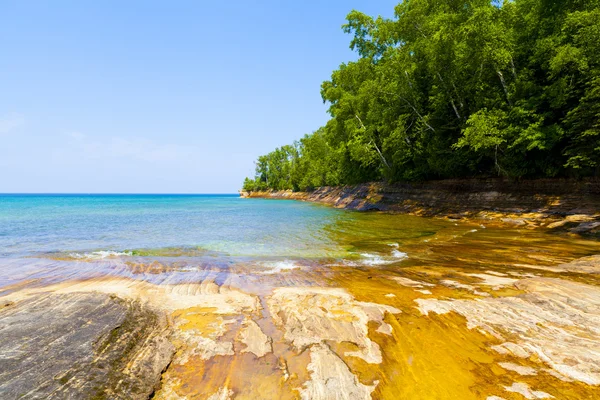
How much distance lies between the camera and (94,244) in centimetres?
1532

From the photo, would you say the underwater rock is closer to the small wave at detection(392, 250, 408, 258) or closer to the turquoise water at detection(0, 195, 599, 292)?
the turquoise water at detection(0, 195, 599, 292)

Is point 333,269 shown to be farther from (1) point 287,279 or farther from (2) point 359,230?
(2) point 359,230

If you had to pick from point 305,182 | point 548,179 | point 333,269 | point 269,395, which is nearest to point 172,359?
point 269,395

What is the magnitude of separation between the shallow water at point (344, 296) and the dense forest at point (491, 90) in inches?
293

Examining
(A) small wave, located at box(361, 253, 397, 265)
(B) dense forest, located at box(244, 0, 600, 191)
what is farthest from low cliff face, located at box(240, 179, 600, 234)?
(A) small wave, located at box(361, 253, 397, 265)

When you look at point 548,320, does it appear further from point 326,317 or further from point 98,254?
point 98,254

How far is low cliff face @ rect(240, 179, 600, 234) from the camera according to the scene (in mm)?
16234

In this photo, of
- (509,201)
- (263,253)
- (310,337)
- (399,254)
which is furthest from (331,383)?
(509,201)

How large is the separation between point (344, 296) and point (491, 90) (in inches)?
918

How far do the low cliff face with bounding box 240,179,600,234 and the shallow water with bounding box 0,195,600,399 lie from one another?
149 inches

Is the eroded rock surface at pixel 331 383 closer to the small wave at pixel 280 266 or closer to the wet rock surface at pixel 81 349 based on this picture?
the wet rock surface at pixel 81 349

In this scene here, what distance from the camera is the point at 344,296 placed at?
21.6 ft

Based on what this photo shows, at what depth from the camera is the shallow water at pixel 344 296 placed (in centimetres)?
354

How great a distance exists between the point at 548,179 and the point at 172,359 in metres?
24.6
